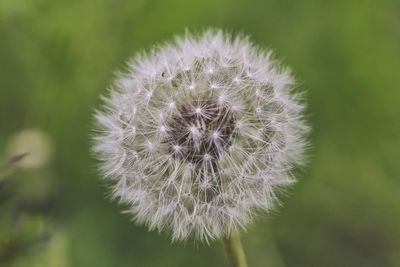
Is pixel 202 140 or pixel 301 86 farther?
pixel 301 86

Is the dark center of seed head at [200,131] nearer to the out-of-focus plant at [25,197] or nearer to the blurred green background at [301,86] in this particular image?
the out-of-focus plant at [25,197]

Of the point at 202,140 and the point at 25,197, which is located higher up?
the point at 25,197

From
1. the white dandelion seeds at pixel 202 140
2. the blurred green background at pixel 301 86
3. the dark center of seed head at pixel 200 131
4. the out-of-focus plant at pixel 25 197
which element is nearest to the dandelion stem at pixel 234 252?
the white dandelion seeds at pixel 202 140

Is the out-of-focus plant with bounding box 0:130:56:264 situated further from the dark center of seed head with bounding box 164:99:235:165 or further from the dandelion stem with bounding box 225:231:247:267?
the dandelion stem with bounding box 225:231:247:267

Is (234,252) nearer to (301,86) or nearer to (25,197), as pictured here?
(25,197)

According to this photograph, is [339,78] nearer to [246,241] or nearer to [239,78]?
[246,241]

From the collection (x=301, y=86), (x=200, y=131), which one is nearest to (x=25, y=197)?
(x=200, y=131)
